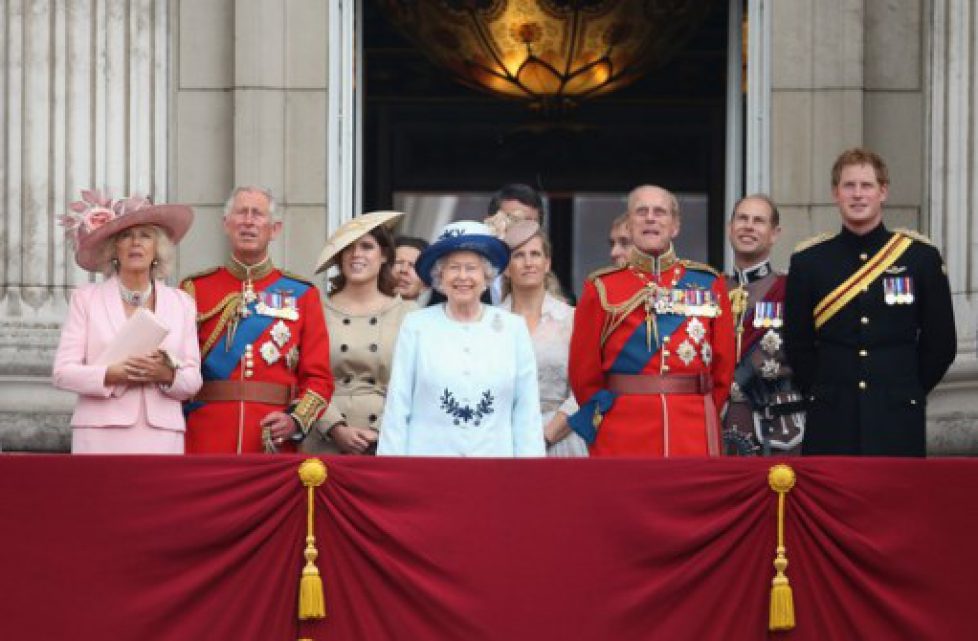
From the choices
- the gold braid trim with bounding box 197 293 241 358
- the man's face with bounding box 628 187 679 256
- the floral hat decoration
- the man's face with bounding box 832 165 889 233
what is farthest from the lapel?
the man's face with bounding box 832 165 889 233

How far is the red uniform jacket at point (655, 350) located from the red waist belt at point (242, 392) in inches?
48.5

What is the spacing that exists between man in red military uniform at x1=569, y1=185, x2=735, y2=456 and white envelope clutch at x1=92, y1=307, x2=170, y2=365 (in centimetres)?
177

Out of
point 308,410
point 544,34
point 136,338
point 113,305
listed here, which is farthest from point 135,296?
point 544,34

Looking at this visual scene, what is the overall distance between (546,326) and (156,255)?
187 cm

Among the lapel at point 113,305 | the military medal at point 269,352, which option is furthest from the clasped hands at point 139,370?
the military medal at point 269,352

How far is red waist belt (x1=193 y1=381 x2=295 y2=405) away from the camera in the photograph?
1077cm

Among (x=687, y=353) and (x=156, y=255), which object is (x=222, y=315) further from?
(x=687, y=353)

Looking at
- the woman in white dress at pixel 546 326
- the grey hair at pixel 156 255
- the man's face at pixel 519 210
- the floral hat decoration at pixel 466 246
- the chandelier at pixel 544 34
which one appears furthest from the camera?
the chandelier at pixel 544 34

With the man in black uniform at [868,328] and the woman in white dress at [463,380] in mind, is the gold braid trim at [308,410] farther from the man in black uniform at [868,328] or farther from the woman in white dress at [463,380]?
the man in black uniform at [868,328]

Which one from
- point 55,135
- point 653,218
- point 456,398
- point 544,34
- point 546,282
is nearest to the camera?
point 456,398

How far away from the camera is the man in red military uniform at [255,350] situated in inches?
420

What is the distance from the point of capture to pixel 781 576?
9141 millimetres

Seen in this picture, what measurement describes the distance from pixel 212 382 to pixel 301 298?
0.51 m

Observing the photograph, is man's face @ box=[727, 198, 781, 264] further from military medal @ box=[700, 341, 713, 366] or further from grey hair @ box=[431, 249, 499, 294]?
grey hair @ box=[431, 249, 499, 294]
